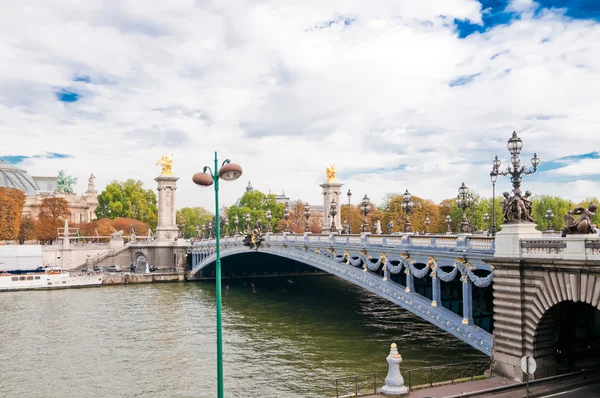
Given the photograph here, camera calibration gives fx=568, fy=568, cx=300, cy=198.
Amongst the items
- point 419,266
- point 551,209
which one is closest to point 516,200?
point 419,266

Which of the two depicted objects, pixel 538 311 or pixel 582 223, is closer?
pixel 582 223

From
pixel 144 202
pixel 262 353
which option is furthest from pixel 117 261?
pixel 262 353

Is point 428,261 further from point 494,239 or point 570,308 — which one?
point 570,308

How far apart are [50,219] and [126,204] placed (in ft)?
63.6

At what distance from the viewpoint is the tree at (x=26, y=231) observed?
267 ft

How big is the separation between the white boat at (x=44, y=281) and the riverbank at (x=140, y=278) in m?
1.75

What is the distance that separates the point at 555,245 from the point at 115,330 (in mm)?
26049

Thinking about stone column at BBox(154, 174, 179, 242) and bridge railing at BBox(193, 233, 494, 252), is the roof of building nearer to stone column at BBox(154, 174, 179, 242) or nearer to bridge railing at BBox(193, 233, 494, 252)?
stone column at BBox(154, 174, 179, 242)

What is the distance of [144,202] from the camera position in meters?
105

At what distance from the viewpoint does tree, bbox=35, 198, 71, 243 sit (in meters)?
82.4

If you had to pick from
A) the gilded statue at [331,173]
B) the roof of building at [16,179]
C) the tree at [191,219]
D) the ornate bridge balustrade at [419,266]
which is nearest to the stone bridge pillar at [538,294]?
the ornate bridge balustrade at [419,266]

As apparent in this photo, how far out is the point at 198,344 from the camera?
97.5 ft

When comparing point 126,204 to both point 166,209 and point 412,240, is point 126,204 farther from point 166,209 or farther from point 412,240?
point 412,240

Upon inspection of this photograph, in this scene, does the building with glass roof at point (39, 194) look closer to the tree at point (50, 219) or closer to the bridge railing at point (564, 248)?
the tree at point (50, 219)
